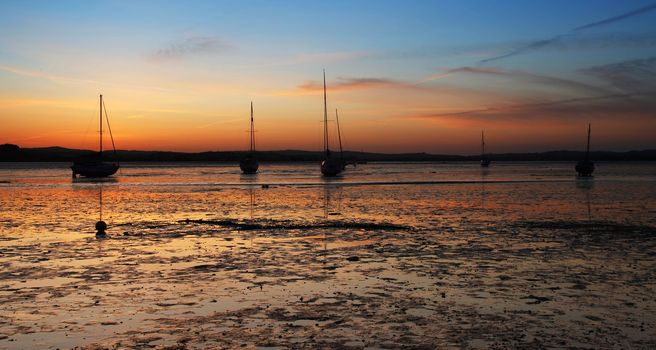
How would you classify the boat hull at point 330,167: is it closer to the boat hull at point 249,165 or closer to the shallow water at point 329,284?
the boat hull at point 249,165

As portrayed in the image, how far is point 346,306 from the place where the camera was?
11.1m

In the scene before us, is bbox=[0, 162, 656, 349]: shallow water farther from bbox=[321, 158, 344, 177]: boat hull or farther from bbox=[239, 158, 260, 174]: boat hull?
bbox=[239, 158, 260, 174]: boat hull

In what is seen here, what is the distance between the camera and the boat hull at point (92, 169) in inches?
3386

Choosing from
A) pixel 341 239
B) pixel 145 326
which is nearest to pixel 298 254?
pixel 341 239

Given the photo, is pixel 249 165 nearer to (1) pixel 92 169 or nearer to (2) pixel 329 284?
(1) pixel 92 169

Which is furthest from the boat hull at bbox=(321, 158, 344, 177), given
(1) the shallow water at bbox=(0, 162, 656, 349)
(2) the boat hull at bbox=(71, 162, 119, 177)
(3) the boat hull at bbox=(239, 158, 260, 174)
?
(1) the shallow water at bbox=(0, 162, 656, 349)

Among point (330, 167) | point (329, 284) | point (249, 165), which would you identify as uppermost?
point (249, 165)

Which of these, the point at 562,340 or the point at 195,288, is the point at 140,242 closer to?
the point at 195,288

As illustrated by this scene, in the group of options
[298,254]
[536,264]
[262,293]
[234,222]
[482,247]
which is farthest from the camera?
[234,222]

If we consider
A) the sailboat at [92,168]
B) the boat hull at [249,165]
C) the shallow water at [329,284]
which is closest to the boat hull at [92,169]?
the sailboat at [92,168]

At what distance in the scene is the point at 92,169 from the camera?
8688 centimetres

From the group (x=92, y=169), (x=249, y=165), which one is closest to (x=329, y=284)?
(x=92, y=169)

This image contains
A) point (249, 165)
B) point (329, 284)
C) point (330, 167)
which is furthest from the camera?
point (249, 165)

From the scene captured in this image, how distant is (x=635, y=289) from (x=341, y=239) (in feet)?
32.8
